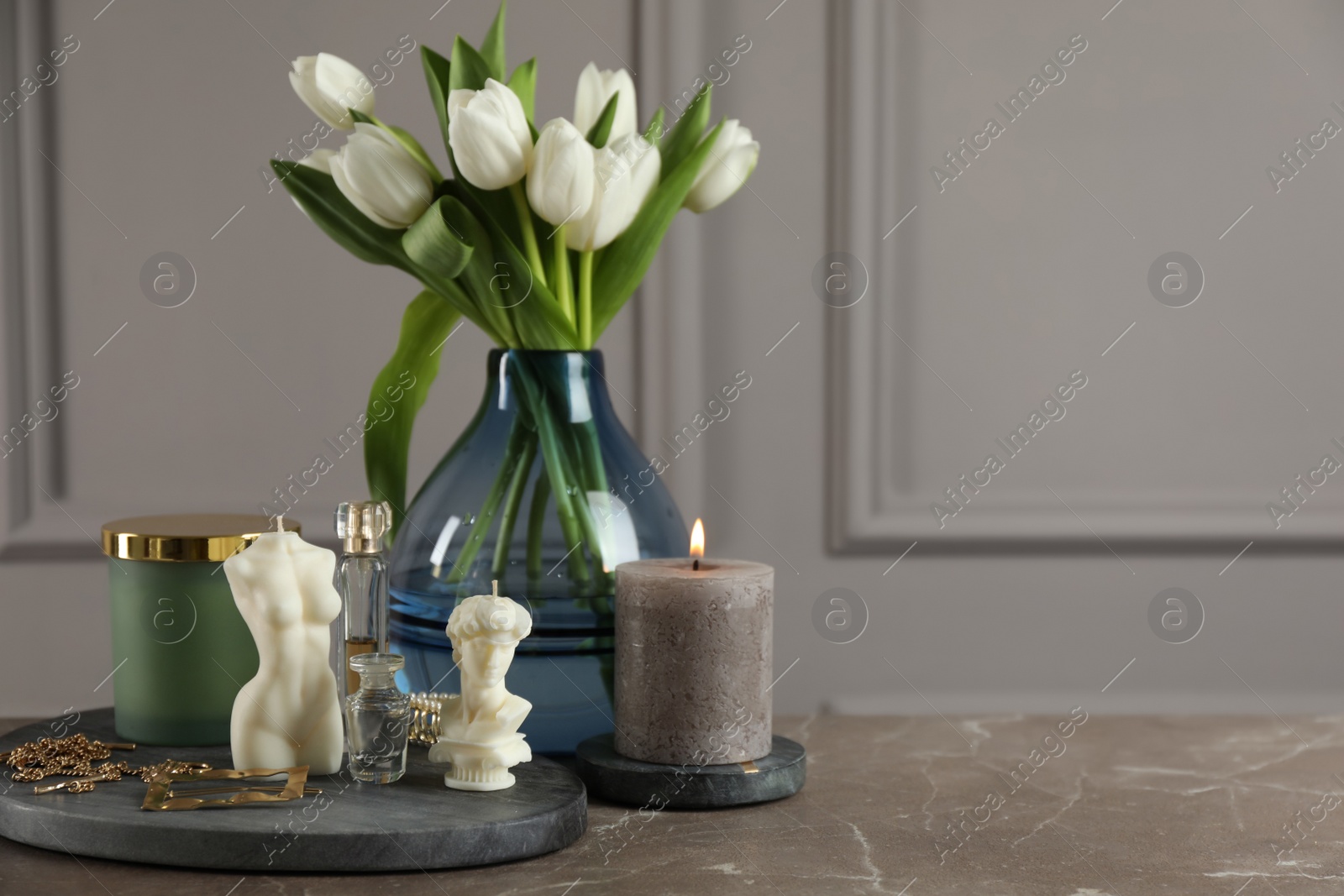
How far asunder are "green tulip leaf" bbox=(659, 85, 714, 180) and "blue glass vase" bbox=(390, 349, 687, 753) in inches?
6.1

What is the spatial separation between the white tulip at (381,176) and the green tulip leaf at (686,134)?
173mm

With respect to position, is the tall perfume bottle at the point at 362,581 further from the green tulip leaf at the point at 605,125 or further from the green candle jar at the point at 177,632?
the green tulip leaf at the point at 605,125

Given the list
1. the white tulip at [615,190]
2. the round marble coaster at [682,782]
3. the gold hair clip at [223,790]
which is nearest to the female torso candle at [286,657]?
the gold hair clip at [223,790]

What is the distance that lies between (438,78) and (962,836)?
0.59m

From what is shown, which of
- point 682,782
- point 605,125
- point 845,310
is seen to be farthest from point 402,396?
point 845,310

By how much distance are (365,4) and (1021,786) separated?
1175 millimetres

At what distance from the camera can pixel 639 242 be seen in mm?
769

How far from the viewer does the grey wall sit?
1.43 m

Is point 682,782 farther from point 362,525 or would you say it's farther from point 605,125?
point 605,125

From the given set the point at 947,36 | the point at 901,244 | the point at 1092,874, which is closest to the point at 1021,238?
the point at 901,244

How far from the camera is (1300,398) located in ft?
4.83

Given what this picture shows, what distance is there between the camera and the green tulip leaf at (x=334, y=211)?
741 mm

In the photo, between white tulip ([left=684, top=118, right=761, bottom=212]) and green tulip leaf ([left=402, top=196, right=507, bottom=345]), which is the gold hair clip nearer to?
green tulip leaf ([left=402, top=196, right=507, bottom=345])

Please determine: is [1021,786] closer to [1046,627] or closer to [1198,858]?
[1198,858]
